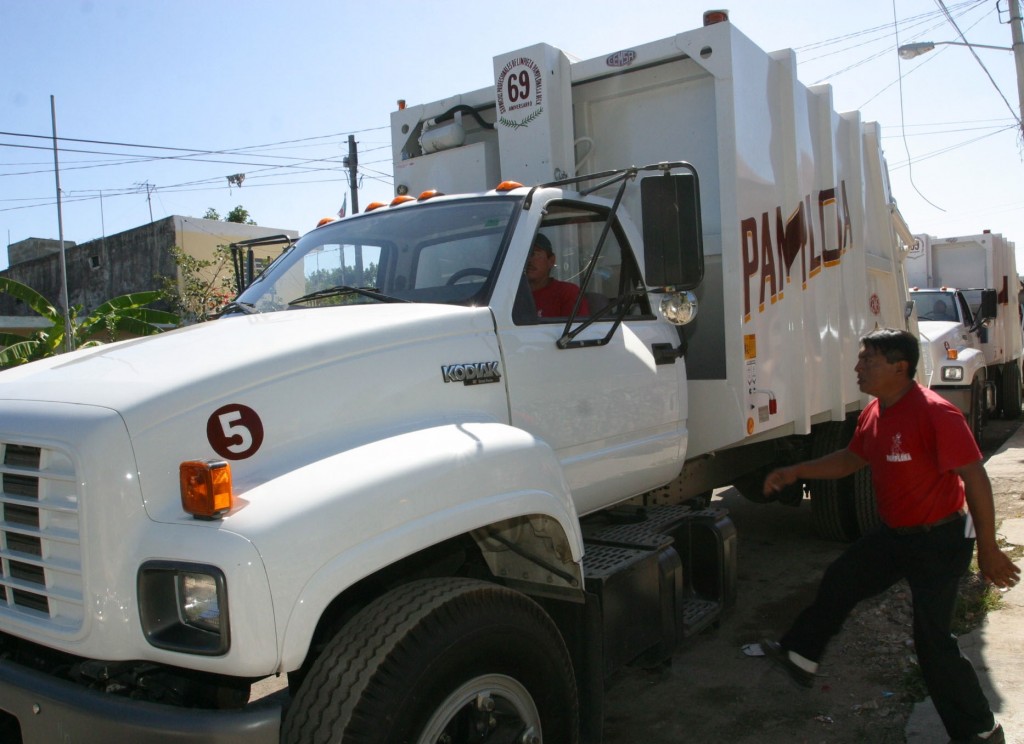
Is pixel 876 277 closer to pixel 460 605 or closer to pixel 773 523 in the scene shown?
pixel 773 523

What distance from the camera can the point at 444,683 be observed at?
2.39 metres

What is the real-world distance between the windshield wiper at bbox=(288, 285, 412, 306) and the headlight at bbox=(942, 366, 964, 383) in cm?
921

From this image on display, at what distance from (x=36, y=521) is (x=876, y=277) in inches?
236

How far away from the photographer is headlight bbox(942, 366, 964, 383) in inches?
418

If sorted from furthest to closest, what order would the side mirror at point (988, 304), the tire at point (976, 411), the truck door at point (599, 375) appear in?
the side mirror at point (988, 304) < the tire at point (976, 411) < the truck door at point (599, 375)

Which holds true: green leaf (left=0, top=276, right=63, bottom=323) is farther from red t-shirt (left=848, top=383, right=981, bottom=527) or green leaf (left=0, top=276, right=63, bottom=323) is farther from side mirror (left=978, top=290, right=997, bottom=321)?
side mirror (left=978, top=290, right=997, bottom=321)

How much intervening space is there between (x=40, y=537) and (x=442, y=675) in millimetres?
1118

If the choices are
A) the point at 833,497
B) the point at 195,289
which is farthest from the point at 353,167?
the point at 833,497

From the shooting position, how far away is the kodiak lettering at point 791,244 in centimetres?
451

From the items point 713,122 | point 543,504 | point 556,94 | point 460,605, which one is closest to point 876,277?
point 713,122

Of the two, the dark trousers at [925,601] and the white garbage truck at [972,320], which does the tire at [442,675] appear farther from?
the white garbage truck at [972,320]

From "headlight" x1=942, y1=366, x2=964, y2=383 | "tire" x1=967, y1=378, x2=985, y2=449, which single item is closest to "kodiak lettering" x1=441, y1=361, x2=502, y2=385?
"headlight" x1=942, y1=366, x2=964, y2=383

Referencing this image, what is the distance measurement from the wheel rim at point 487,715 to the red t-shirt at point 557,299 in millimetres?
1471

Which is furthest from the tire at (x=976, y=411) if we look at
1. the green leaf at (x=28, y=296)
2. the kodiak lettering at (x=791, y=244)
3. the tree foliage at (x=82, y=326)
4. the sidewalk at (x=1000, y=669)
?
the green leaf at (x=28, y=296)
